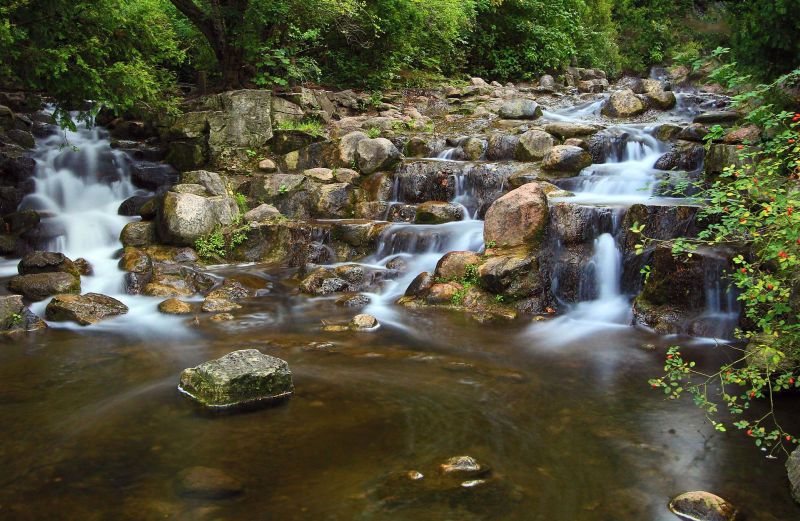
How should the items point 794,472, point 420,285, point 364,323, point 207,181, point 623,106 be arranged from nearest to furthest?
point 794,472 → point 364,323 → point 420,285 → point 207,181 → point 623,106

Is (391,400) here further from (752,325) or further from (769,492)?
(752,325)

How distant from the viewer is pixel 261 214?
1238cm

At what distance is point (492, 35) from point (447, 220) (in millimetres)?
14820

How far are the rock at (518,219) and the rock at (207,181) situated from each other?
19.0 ft

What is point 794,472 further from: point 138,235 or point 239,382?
point 138,235

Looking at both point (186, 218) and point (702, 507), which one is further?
point (186, 218)

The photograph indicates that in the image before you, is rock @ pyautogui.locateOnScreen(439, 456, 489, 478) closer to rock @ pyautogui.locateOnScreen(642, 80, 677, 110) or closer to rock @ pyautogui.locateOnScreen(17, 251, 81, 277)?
rock @ pyautogui.locateOnScreen(17, 251, 81, 277)

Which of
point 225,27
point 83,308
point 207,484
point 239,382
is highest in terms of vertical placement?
point 225,27

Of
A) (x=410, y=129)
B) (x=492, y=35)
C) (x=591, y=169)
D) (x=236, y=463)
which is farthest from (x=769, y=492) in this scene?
(x=492, y=35)

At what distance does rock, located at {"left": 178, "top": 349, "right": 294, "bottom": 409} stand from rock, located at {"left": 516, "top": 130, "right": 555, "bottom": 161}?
9.26m

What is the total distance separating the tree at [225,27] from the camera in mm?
13984

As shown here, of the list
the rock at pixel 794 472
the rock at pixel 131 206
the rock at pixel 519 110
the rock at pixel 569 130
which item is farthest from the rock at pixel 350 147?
the rock at pixel 794 472

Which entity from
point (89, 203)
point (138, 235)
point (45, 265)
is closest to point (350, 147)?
point (138, 235)

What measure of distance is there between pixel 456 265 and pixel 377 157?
4574 mm
